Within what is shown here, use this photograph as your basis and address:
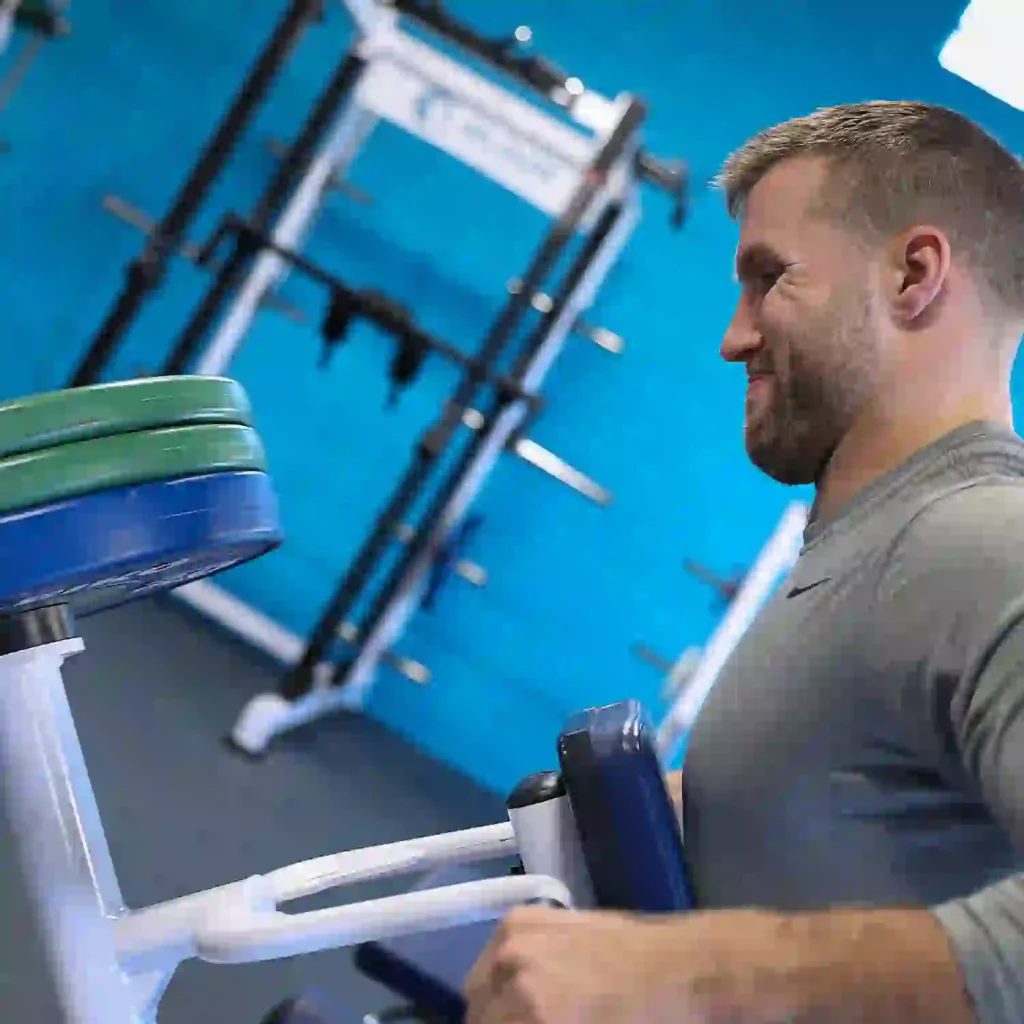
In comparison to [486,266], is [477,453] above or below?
below

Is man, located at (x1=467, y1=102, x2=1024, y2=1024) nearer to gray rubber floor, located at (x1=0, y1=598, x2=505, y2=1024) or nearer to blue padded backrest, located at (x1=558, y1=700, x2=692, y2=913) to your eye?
blue padded backrest, located at (x1=558, y1=700, x2=692, y2=913)

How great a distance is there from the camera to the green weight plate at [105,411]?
67cm

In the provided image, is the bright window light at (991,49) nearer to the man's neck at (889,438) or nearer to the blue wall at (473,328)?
the blue wall at (473,328)

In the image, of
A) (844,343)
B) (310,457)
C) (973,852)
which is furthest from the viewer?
(310,457)

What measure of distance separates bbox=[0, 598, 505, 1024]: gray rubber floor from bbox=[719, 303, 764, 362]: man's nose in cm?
133

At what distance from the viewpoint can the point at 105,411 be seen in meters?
0.70

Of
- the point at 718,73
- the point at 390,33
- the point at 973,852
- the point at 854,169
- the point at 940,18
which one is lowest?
the point at 973,852

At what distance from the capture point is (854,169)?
985mm

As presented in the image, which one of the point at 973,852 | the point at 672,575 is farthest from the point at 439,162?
the point at 973,852

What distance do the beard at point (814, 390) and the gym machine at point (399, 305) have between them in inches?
68.1

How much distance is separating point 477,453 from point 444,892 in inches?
81.4

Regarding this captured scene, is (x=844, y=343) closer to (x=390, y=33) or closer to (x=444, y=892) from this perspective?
(x=444, y=892)

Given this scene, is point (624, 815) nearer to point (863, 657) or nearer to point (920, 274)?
point (863, 657)

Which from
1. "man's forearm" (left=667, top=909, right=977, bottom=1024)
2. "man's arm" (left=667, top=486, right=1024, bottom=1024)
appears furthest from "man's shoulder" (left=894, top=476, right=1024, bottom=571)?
"man's forearm" (left=667, top=909, right=977, bottom=1024)
